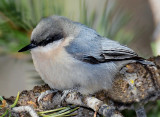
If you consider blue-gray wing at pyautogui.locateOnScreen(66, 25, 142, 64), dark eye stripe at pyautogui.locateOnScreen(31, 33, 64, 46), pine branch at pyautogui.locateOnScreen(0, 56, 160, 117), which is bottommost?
pine branch at pyautogui.locateOnScreen(0, 56, 160, 117)

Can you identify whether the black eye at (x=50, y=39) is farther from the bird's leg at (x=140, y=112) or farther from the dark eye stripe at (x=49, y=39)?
the bird's leg at (x=140, y=112)

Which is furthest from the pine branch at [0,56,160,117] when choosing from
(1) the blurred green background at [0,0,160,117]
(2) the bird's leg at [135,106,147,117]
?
(1) the blurred green background at [0,0,160,117]

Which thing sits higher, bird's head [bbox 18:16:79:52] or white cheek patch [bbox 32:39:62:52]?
bird's head [bbox 18:16:79:52]

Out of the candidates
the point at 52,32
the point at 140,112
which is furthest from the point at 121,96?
the point at 52,32

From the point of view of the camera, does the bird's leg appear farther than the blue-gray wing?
No

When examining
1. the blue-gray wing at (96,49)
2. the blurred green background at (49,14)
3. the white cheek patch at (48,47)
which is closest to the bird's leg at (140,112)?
the blurred green background at (49,14)

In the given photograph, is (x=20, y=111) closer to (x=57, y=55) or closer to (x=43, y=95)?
(x=43, y=95)

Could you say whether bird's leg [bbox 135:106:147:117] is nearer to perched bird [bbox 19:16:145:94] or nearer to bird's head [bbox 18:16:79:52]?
perched bird [bbox 19:16:145:94]

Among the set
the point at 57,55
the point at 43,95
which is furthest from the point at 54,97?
the point at 57,55

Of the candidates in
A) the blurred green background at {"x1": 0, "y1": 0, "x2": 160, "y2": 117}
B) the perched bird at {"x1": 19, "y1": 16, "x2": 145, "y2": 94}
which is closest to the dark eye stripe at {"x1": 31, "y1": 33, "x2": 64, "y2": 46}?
the perched bird at {"x1": 19, "y1": 16, "x2": 145, "y2": 94}
